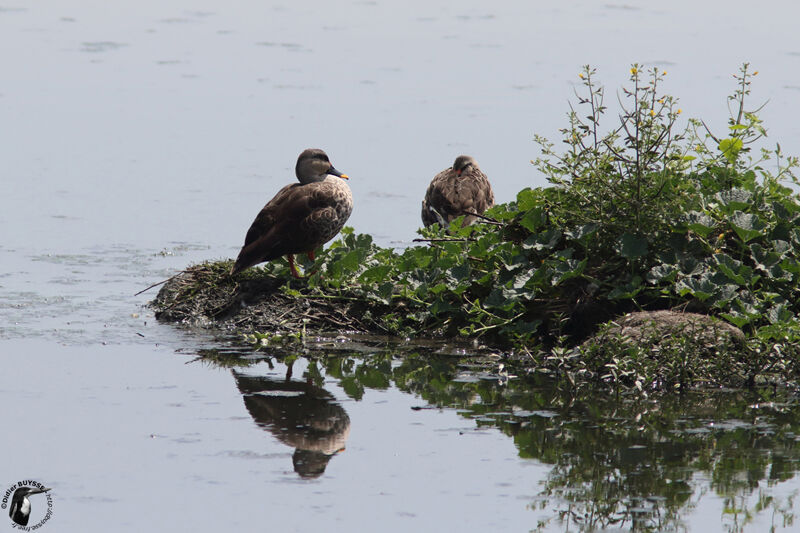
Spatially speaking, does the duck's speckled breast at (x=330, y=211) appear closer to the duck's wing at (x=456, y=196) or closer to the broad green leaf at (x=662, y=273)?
the duck's wing at (x=456, y=196)

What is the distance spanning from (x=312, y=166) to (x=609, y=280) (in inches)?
114

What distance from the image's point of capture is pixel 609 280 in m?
8.41

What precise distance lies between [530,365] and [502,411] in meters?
1.06

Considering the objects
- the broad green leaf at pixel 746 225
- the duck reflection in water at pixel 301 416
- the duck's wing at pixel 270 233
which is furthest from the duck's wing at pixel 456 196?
the duck reflection in water at pixel 301 416

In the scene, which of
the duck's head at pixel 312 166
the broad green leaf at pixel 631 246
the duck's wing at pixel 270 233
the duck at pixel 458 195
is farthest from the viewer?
the duck at pixel 458 195

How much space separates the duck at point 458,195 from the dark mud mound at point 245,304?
2.19 m

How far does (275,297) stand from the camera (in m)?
9.42

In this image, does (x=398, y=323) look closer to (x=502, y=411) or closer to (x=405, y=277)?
(x=405, y=277)

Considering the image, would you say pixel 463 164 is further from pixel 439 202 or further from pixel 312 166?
pixel 312 166

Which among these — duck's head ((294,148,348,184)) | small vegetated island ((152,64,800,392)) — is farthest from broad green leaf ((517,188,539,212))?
duck's head ((294,148,348,184))

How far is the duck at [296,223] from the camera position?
9.45m

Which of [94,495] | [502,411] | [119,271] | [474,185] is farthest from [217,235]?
[94,495]

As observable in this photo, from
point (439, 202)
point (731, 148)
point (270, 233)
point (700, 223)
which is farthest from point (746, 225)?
point (439, 202)

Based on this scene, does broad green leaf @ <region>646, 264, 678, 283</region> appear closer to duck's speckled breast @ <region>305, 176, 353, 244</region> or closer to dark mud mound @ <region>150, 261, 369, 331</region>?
dark mud mound @ <region>150, 261, 369, 331</region>
